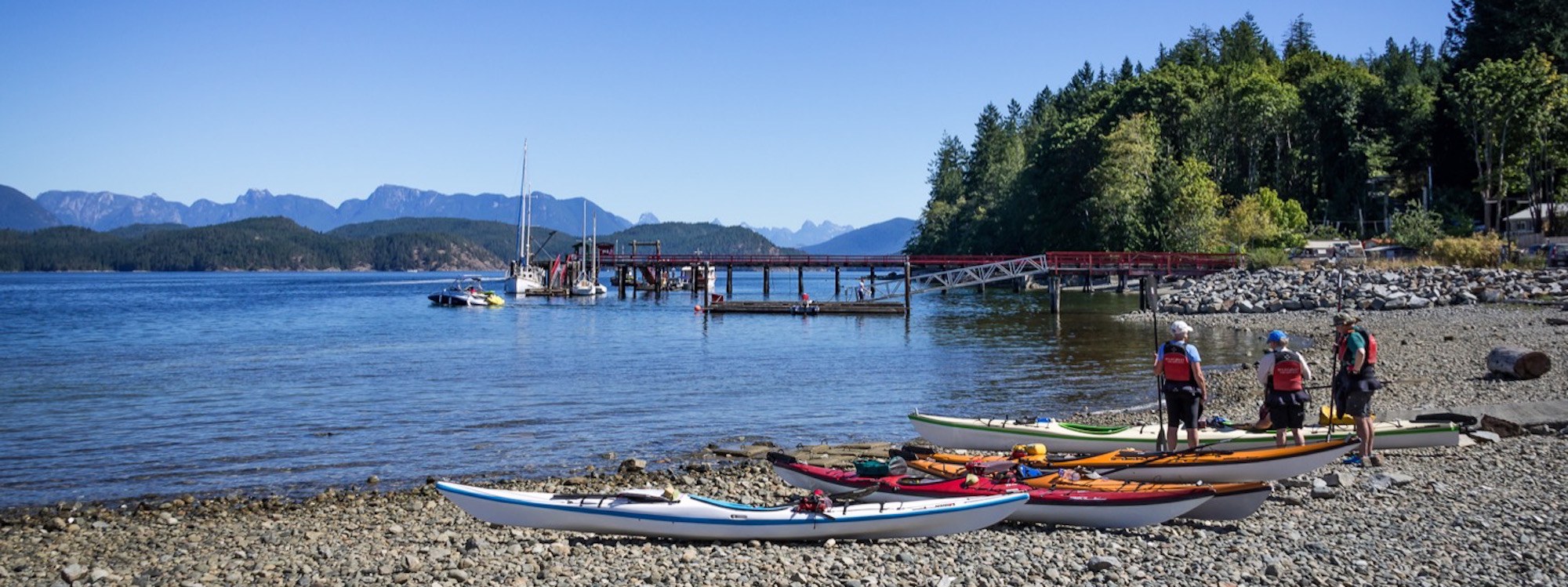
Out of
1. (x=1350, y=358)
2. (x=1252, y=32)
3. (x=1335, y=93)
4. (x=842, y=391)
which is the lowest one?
(x=842, y=391)

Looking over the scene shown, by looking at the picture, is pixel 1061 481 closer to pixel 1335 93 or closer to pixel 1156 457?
pixel 1156 457

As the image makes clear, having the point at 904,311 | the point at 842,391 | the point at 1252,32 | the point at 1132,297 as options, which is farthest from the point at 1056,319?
the point at 1252,32

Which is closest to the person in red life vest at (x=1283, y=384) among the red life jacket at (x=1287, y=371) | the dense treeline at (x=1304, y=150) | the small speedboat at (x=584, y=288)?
the red life jacket at (x=1287, y=371)

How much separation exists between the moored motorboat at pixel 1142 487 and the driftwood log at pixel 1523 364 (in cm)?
1204

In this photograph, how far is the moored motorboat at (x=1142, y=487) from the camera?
418 inches

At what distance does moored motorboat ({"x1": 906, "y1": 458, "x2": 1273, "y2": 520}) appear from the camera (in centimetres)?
1062

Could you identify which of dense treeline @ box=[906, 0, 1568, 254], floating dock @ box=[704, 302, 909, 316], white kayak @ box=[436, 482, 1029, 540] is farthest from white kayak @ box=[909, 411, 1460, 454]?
dense treeline @ box=[906, 0, 1568, 254]

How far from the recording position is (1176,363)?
514 inches

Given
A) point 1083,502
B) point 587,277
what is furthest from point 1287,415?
point 587,277

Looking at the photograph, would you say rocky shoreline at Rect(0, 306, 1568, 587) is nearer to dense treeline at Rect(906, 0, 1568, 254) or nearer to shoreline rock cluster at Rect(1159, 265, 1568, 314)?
shoreline rock cluster at Rect(1159, 265, 1568, 314)

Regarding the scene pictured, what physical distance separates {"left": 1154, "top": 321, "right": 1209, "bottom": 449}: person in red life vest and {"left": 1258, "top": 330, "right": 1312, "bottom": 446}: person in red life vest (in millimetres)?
733

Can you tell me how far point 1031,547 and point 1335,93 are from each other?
73968 millimetres

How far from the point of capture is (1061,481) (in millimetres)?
11406

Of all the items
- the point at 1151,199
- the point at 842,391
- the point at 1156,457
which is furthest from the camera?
the point at 1151,199
